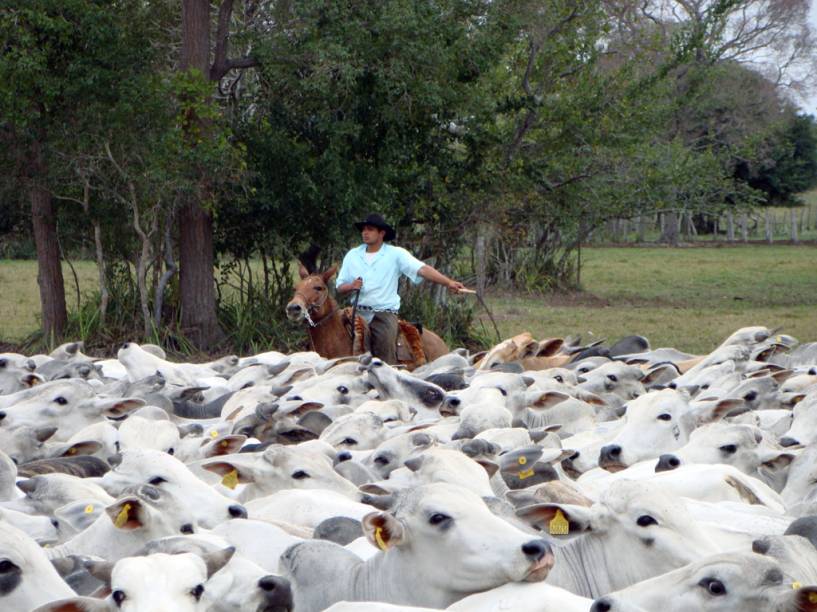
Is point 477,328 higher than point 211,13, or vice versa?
point 211,13

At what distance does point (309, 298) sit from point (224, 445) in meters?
4.80

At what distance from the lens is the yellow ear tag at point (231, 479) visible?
5559mm

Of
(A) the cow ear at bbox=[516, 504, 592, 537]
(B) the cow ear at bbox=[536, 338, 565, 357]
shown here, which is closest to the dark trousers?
(B) the cow ear at bbox=[536, 338, 565, 357]

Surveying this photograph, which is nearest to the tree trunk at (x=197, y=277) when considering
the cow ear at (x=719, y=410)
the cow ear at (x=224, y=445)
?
the cow ear at (x=224, y=445)

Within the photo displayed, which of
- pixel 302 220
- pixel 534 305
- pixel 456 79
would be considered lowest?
pixel 534 305

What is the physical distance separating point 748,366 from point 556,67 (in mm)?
7668

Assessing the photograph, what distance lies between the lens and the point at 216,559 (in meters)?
3.84

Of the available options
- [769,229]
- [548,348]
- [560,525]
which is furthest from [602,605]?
[769,229]

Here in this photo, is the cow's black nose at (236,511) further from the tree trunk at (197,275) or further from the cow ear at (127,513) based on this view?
the tree trunk at (197,275)

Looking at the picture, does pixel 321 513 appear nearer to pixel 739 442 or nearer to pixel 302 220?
pixel 739 442

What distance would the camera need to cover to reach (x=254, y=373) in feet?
31.6

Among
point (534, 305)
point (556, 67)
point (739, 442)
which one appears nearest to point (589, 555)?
point (739, 442)

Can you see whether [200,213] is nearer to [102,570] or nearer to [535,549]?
[102,570]

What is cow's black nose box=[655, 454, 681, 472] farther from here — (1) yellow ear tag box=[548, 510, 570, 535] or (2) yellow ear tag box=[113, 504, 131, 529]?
(2) yellow ear tag box=[113, 504, 131, 529]
